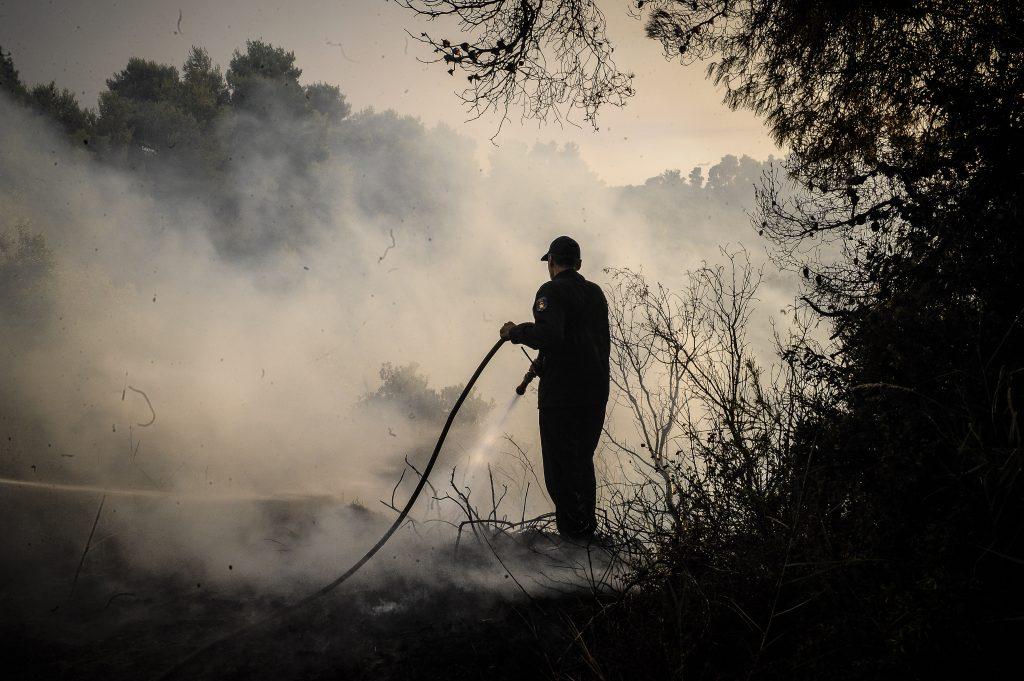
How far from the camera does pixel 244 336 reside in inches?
433

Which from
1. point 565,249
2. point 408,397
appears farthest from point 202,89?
point 565,249

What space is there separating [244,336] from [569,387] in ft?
30.4

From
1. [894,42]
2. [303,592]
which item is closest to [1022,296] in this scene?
[894,42]

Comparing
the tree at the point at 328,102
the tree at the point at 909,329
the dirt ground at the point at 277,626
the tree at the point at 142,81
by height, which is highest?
the tree at the point at 328,102

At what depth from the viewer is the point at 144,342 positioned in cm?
888

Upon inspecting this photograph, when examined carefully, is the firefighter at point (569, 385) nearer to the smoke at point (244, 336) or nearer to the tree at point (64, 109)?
the smoke at point (244, 336)

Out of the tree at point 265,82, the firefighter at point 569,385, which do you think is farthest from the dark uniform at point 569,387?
the tree at point 265,82

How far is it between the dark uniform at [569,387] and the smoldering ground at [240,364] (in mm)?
642

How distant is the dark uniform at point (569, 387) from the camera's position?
3.71 m

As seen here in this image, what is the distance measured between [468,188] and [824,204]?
27616 mm

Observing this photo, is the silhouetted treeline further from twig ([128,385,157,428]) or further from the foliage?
twig ([128,385,157,428])

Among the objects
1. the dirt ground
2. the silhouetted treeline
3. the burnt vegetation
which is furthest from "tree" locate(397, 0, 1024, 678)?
the silhouetted treeline

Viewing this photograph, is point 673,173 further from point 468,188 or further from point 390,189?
point 390,189

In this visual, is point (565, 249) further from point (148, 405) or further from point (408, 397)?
point (408, 397)
